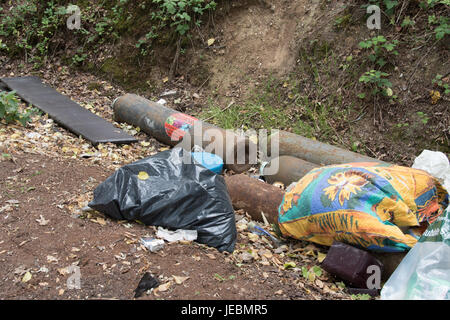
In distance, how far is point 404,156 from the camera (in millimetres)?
4609

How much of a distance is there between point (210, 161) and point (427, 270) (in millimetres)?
2438

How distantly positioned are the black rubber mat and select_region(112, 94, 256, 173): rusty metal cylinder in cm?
29

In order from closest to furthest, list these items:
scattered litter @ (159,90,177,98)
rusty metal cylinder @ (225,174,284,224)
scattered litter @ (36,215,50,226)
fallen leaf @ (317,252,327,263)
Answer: scattered litter @ (36,215,50,226) < fallen leaf @ (317,252,327,263) < rusty metal cylinder @ (225,174,284,224) < scattered litter @ (159,90,177,98)

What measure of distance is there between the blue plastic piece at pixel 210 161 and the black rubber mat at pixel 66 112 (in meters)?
1.20

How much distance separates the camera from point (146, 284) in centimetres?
239

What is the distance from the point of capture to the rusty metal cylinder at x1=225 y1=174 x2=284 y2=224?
3.62m

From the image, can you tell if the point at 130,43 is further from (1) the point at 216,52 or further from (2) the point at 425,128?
(2) the point at 425,128

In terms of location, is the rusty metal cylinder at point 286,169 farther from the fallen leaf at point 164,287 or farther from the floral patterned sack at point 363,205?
the fallen leaf at point 164,287

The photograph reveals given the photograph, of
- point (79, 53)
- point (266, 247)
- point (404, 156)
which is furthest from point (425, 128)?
point (79, 53)

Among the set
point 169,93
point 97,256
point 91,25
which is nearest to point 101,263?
point 97,256

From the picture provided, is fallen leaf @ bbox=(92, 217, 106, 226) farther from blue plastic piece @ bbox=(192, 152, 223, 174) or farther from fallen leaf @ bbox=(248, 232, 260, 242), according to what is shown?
blue plastic piece @ bbox=(192, 152, 223, 174)
